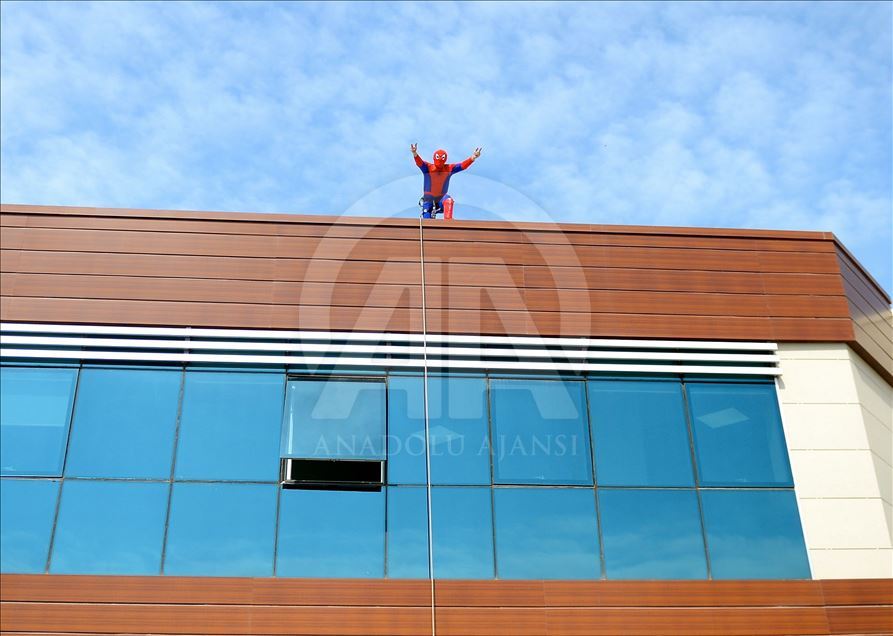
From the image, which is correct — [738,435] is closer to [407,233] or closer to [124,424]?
[407,233]

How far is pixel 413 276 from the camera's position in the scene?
1370cm

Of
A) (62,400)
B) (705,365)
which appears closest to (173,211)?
(62,400)

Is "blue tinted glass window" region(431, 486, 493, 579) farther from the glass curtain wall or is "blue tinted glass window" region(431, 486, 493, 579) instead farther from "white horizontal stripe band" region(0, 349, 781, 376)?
"white horizontal stripe band" region(0, 349, 781, 376)

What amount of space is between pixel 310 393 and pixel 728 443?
5.96m

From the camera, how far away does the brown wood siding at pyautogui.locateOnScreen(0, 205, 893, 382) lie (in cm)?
1330

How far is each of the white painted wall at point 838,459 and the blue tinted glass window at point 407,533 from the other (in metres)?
5.26

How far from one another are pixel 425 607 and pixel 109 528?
13.7 feet

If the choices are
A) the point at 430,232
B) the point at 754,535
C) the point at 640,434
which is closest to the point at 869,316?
the point at 754,535

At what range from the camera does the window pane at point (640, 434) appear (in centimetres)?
1292

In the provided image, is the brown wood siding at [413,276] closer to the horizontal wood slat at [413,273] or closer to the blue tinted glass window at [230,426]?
the horizontal wood slat at [413,273]

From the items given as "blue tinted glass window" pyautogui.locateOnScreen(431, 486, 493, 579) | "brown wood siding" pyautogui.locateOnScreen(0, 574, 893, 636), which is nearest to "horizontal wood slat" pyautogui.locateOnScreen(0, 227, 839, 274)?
"blue tinted glass window" pyautogui.locateOnScreen(431, 486, 493, 579)

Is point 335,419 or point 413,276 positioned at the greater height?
point 413,276

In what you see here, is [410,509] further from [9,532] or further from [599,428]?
[9,532]

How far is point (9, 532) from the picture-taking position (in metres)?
11.9
